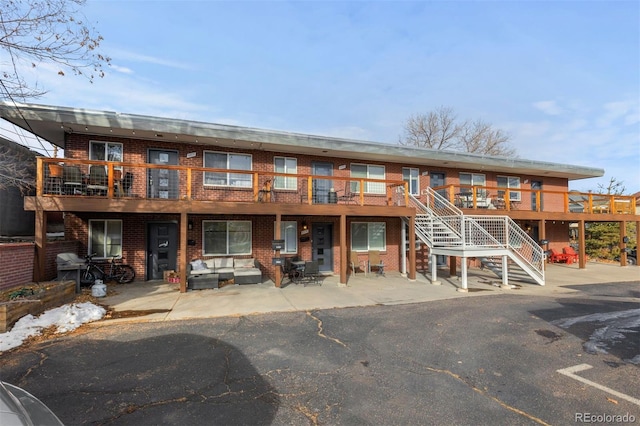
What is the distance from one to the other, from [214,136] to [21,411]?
9638mm

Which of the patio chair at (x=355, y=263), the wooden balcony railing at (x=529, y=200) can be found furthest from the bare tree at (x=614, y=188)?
the patio chair at (x=355, y=263)

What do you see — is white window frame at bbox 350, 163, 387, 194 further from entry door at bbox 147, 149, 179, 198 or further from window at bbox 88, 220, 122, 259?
window at bbox 88, 220, 122, 259

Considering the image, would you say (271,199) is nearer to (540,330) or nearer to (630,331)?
(540,330)

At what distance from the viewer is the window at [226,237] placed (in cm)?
1127

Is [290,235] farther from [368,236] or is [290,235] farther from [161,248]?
[161,248]

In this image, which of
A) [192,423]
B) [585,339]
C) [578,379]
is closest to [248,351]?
[192,423]

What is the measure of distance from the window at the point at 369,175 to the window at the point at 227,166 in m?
4.32

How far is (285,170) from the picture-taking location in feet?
40.7

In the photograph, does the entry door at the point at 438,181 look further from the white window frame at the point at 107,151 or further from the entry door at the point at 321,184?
the white window frame at the point at 107,151

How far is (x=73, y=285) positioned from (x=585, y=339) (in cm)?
1070

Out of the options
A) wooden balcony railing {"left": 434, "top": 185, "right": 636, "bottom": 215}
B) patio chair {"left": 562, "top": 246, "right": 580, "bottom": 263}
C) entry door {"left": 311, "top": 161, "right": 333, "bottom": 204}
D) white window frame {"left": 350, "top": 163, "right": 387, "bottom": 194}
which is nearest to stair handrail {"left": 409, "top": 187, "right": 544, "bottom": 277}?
white window frame {"left": 350, "top": 163, "right": 387, "bottom": 194}

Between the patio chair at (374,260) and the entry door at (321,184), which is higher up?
the entry door at (321,184)

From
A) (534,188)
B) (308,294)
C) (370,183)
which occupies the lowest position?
(308,294)

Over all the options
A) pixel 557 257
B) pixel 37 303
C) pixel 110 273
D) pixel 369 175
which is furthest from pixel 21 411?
pixel 557 257
